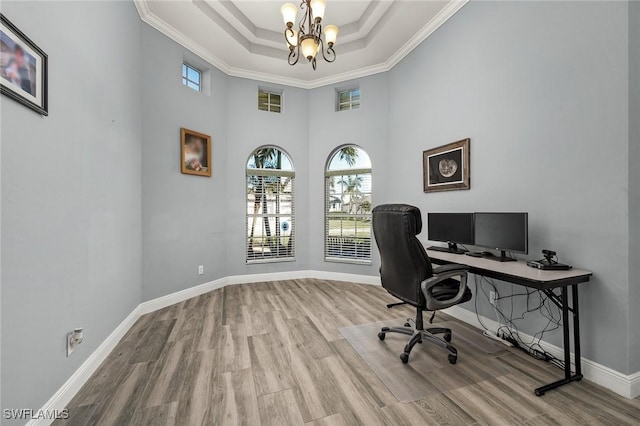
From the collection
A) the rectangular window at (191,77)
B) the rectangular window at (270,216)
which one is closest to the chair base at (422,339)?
the rectangular window at (270,216)

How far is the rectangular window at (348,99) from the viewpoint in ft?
15.5

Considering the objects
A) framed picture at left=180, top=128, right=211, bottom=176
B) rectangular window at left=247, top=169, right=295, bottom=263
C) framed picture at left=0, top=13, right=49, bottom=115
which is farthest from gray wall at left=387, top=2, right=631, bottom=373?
framed picture at left=0, top=13, right=49, bottom=115

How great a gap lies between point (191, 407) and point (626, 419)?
101 inches

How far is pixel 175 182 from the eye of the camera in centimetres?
355

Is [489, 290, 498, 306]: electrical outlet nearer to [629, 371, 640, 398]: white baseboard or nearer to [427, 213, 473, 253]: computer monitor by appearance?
[427, 213, 473, 253]: computer monitor

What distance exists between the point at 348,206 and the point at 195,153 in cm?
259

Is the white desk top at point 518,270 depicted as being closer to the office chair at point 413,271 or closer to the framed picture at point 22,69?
the office chair at point 413,271

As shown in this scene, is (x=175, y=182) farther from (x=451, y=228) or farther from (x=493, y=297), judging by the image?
(x=493, y=297)

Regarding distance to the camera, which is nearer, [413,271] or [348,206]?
[413,271]

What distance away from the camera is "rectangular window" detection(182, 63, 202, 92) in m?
3.84

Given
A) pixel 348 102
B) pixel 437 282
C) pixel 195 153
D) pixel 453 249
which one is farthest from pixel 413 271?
pixel 348 102

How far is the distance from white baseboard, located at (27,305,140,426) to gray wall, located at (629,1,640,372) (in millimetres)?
3570

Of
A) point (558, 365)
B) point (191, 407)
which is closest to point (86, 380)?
point (191, 407)

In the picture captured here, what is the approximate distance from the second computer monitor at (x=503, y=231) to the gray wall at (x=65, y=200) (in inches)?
128
